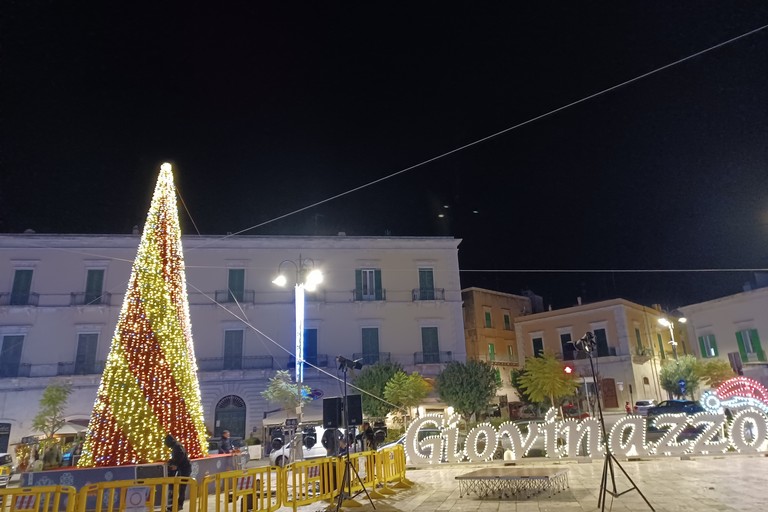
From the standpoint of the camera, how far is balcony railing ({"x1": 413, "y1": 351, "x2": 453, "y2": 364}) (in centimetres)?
2653

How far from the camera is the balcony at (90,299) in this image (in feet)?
81.4

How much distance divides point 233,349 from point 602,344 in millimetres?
21429

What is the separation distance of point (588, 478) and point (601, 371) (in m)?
21.9

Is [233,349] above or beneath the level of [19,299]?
beneath

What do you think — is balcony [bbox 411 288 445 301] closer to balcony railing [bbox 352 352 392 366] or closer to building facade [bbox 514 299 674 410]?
balcony railing [bbox 352 352 392 366]

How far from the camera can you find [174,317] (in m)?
10.6

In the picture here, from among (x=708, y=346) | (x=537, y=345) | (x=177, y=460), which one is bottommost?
(x=177, y=460)

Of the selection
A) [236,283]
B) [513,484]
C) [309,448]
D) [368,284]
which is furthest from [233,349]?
[513,484]

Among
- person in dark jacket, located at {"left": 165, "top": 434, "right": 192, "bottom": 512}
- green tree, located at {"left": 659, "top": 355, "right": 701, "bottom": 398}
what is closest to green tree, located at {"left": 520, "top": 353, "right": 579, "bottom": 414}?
green tree, located at {"left": 659, "top": 355, "right": 701, "bottom": 398}

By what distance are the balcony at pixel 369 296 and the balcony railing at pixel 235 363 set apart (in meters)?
5.11

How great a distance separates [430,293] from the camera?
27.7m

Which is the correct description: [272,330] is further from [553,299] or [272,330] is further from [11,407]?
[553,299]

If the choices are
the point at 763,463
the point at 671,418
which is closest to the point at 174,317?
the point at 671,418

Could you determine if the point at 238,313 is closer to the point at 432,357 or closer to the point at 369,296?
the point at 369,296
